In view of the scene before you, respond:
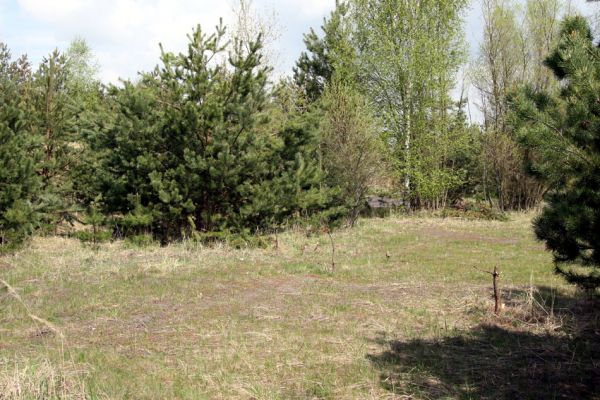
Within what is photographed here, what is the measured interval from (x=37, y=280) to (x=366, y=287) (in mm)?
5281

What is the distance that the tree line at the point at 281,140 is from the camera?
177 inches

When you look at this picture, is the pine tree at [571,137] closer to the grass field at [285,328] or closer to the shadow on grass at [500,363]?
the shadow on grass at [500,363]

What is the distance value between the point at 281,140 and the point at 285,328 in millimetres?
7370

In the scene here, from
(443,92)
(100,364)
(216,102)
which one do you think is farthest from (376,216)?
(100,364)

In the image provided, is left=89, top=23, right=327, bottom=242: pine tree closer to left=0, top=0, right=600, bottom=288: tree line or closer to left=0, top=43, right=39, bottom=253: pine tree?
left=0, top=0, right=600, bottom=288: tree line

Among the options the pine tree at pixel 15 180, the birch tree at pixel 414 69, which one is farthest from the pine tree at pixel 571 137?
the birch tree at pixel 414 69

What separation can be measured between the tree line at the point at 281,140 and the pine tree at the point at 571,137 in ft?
0.05

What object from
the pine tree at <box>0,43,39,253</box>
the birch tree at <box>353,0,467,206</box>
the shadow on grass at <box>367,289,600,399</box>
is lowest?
the shadow on grass at <box>367,289,600,399</box>

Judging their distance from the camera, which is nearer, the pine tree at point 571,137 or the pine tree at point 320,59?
the pine tree at point 571,137

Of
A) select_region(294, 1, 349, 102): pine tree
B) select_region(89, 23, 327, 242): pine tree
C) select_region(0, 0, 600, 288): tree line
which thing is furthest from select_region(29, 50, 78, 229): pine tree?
select_region(294, 1, 349, 102): pine tree

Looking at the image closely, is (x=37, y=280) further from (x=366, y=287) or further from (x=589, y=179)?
(x=589, y=179)

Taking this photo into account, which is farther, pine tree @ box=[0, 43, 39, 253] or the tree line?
pine tree @ box=[0, 43, 39, 253]

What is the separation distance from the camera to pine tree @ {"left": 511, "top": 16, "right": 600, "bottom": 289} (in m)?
3.93

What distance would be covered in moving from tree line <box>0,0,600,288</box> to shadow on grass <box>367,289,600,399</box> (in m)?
1.12
